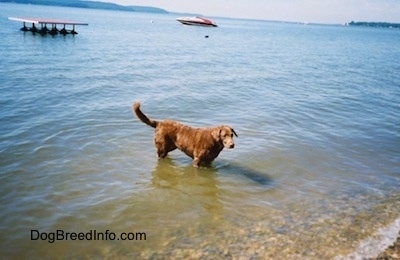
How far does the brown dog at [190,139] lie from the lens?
394 inches

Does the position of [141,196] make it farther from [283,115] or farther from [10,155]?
[283,115]

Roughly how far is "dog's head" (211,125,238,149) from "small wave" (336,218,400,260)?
3.75m

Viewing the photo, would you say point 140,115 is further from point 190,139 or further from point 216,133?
point 216,133

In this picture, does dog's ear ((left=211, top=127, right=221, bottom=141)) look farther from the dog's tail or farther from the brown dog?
the dog's tail

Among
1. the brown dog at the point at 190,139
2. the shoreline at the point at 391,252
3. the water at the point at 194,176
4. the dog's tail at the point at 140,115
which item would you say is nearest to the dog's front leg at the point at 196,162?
the brown dog at the point at 190,139

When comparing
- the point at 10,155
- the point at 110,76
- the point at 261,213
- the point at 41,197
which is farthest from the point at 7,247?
the point at 110,76

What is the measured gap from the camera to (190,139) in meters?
10.2

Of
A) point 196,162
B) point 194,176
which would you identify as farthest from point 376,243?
point 196,162

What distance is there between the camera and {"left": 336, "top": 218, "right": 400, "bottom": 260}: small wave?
6.89m

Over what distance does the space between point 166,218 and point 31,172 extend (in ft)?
14.2

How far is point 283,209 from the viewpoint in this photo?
871cm

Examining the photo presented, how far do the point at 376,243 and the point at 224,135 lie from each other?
430 centimetres

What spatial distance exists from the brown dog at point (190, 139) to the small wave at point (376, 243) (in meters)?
4.14

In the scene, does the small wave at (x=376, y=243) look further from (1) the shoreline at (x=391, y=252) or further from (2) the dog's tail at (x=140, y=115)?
(2) the dog's tail at (x=140, y=115)
